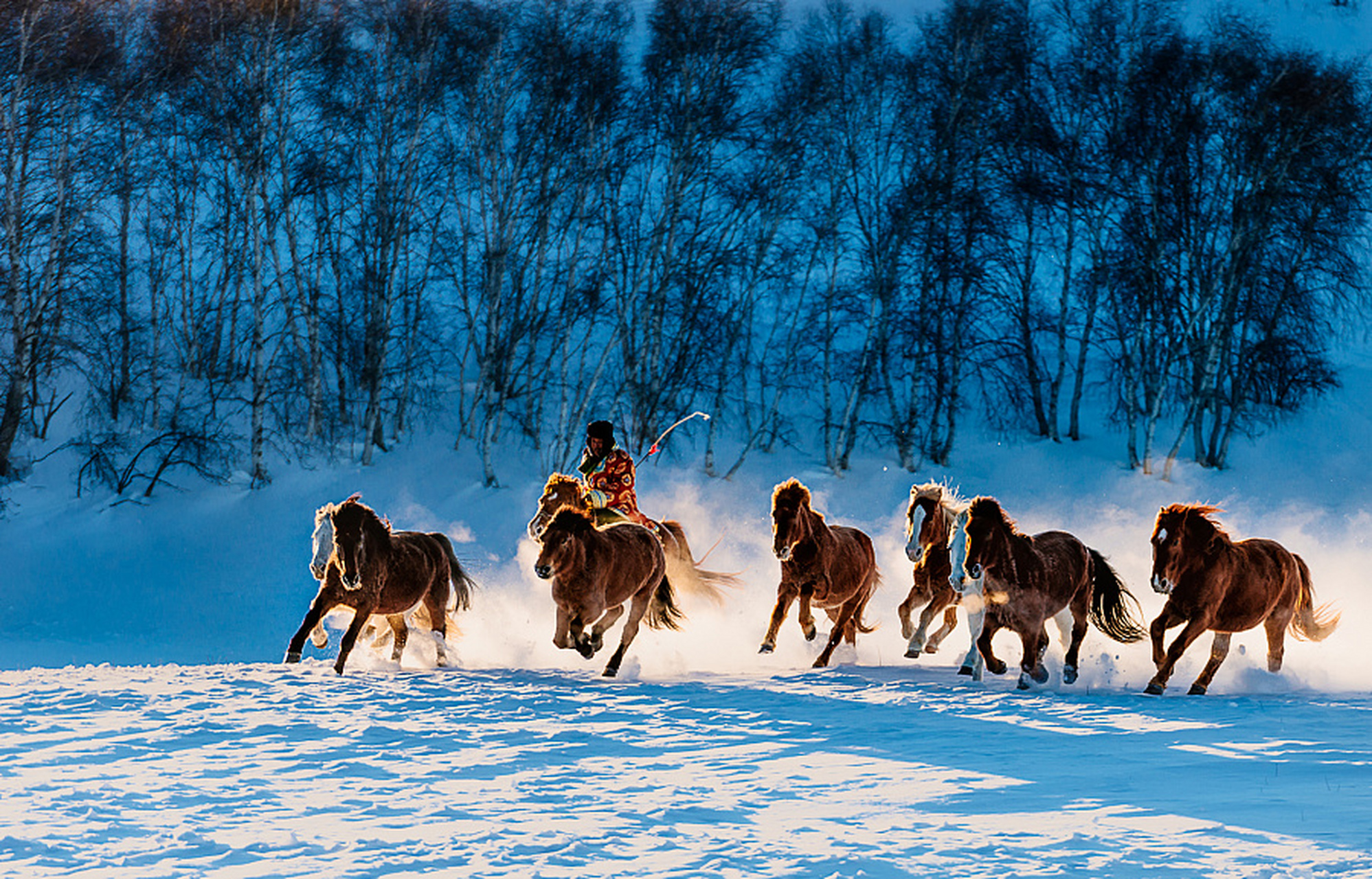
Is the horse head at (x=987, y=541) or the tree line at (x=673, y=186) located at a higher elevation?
the tree line at (x=673, y=186)

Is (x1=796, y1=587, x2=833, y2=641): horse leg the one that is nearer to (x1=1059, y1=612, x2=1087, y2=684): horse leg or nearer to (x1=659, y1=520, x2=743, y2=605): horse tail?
(x1=659, y1=520, x2=743, y2=605): horse tail

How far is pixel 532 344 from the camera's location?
864 inches

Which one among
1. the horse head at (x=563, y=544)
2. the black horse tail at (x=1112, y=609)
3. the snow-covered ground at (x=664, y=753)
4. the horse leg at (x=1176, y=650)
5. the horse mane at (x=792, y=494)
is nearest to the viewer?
the snow-covered ground at (x=664, y=753)

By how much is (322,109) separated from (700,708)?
632 inches

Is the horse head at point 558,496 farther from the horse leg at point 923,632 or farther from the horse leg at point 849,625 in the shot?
the horse leg at point 923,632

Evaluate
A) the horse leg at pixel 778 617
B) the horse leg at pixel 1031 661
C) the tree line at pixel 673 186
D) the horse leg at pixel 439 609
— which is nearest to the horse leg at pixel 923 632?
the horse leg at pixel 778 617

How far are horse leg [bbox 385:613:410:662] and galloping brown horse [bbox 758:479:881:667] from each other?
3032 millimetres

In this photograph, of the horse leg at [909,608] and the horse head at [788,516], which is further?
the horse leg at [909,608]

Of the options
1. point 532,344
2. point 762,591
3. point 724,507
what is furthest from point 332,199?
point 762,591

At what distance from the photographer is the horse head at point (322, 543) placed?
941 cm

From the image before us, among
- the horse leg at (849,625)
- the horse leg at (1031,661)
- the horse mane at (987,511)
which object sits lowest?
the horse leg at (1031,661)

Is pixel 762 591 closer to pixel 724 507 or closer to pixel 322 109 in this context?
pixel 724 507

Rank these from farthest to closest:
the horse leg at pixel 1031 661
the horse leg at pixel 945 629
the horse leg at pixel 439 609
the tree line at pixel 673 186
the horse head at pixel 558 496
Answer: the tree line at pixel 673 186 < the horse leg at pixel 945 629 < the horse leg at pixel 439 609 < the horse head at pixel 558 496 < the horse leg at pixel 1031 661

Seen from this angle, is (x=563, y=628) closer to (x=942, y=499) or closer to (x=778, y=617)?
(x=778, y=617)
